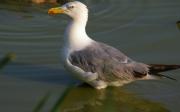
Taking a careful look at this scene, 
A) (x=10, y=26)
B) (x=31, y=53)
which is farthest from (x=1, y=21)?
(x=31, y=53)

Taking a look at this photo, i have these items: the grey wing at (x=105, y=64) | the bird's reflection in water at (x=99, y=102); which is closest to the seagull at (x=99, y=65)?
the grey wing at (x=105, y=64)

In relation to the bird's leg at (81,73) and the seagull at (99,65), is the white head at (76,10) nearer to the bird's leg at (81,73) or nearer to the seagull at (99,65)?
the seagull at (99,65)

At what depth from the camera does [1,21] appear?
8.15m

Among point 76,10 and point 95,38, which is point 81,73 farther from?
point 95,38

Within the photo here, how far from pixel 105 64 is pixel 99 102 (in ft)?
1.40

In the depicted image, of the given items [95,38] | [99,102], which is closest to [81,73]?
[99,102]

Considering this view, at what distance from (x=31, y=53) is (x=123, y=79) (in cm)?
147

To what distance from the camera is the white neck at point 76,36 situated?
6.10 meters

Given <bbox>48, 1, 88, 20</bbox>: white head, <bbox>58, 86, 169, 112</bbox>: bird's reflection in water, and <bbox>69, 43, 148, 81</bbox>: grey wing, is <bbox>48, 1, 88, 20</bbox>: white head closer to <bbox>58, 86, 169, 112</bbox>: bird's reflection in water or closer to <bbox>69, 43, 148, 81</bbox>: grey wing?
<bbox>69, 43, 148, 81</bbox>: grey wing

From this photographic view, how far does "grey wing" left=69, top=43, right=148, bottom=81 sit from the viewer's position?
19.8 feet

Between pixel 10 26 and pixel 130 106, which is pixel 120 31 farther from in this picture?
pixel 130 106

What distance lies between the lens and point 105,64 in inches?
238

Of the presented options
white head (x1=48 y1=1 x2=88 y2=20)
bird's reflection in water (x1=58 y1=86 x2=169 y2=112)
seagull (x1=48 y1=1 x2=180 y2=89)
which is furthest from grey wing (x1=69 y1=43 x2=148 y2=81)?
white head (x1=48 y1=1 x2=88 y2=20)

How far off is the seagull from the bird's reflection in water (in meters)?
0.15
